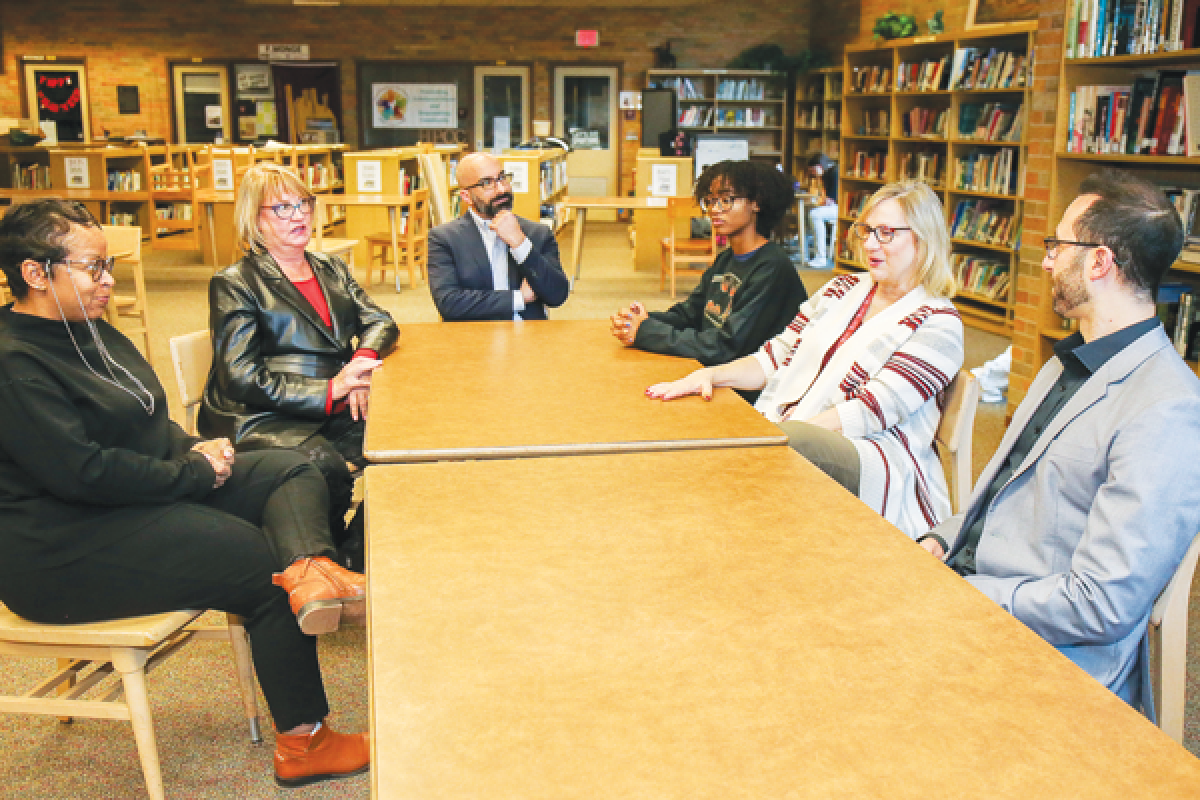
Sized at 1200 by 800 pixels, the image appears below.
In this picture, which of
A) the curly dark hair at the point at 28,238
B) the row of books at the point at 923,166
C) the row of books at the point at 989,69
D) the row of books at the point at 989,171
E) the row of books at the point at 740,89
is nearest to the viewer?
the curly dark hair at the point at 28,238

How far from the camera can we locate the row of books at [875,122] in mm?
9008

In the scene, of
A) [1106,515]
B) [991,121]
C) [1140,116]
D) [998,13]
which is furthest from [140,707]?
[998,13]

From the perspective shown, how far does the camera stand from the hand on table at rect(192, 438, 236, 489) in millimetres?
2061

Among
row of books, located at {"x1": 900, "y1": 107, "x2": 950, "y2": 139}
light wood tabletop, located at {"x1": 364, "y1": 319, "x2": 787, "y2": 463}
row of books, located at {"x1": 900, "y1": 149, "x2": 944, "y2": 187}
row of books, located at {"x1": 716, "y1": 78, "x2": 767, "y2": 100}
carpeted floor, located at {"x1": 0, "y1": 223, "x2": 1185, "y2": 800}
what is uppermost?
row of books, located at {"x1": 716, "y1": 78, "x2": 767, "y2": 100}

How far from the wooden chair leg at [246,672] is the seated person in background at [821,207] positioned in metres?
8.57

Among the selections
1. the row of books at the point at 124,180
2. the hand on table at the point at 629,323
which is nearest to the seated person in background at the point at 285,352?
the hand on table at the point at 629,323

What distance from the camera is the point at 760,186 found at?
3086 millimetres

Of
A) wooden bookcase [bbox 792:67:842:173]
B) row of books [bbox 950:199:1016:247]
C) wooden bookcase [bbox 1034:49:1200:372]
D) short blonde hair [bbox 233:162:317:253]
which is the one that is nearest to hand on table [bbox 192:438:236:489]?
short blonde hair [bbox 233:162:317:253]

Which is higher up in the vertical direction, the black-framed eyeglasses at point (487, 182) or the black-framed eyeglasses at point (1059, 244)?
the black-framed eyeglasses at point (487, 182)

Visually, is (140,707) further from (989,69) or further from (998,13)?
(998,13)

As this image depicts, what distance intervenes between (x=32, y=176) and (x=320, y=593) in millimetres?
10858

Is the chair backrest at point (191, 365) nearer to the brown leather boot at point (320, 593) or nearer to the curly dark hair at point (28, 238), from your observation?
the curly dark hair at point (28, 238)

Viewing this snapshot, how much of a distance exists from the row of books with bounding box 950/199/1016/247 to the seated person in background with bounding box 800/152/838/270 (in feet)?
7.81

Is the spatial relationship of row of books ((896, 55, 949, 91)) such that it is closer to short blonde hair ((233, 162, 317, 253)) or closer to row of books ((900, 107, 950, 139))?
row of books ((900, 107, 950, 139))
